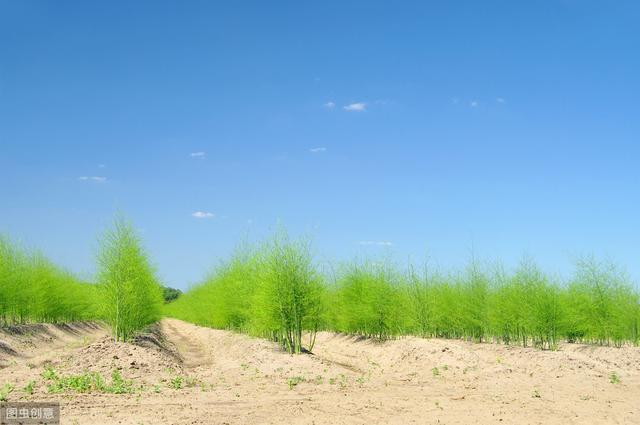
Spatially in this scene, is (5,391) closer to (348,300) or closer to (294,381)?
(294,381)

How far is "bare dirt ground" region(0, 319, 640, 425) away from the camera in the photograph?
11.2 m

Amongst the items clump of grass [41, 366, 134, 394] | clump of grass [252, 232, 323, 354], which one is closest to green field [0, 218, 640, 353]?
clump of grass [252, 232, 323, 354]

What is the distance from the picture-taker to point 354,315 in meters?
32.0

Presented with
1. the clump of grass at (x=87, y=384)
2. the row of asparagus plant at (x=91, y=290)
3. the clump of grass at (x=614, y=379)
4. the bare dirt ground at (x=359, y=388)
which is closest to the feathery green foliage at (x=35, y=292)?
the row of asparagus plant at (x=91, y=290)

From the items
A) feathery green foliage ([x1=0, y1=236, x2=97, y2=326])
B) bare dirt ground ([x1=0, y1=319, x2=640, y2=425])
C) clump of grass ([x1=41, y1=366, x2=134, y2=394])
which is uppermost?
feathery green foliage ([x1=0, y1=236, x2=97, y2=326])

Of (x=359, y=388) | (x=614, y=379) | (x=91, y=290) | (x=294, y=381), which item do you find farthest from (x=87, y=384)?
(x=91, y=290)

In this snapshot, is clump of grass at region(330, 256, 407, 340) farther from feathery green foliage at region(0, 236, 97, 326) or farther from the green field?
feathery green foliage at region(0, 236, 97, 326)

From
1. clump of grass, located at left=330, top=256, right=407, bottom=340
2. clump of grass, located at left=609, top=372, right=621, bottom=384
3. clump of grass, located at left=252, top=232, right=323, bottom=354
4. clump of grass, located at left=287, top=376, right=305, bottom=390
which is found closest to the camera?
clump of grass, located at left=287, top=376, right=305, bottom=390

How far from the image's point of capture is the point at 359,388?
579 inches

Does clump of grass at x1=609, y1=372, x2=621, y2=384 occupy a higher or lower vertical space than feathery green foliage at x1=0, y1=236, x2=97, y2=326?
lower

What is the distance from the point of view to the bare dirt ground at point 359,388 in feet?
36.7

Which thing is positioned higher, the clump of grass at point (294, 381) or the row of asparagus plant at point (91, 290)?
the row of asparagus plant at point (91, 290)

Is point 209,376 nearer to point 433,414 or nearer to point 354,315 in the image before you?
point 433,414

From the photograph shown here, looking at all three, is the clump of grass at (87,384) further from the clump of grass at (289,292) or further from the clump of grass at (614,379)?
the clump of grass at (614,379)
